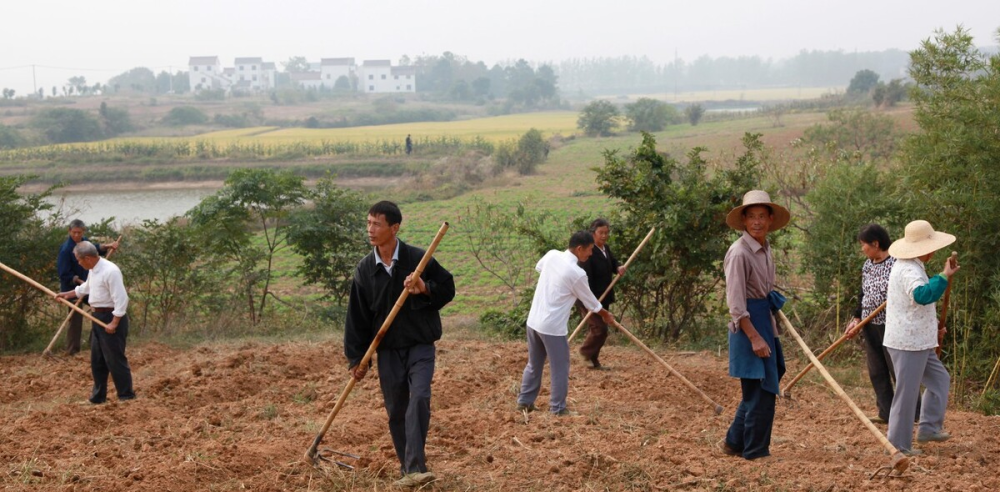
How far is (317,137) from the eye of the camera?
204 ft

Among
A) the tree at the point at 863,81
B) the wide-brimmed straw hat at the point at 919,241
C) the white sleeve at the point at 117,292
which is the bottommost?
the white sleeve at the point at 117,292

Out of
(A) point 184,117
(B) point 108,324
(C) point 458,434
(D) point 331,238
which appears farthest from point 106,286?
(A) point 184,117

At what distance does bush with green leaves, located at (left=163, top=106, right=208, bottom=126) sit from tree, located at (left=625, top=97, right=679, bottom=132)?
34757mm

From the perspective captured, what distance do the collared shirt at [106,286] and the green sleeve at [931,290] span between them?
21.2 feet

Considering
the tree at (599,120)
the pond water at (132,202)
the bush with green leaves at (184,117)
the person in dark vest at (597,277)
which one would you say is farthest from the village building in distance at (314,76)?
the person in dark vest at (597,277)

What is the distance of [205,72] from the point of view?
495 ft

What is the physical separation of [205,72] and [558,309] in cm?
15440

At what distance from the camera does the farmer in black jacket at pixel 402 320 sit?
17.9 feet

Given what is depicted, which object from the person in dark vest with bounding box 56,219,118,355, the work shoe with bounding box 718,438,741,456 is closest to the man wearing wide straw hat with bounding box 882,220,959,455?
the work shoe with bounding box 718,438,741,456

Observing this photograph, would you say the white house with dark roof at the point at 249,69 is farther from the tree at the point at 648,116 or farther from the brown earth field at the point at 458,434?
the brown earth field at the point at 458,434

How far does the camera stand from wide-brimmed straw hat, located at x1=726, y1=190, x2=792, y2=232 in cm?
555

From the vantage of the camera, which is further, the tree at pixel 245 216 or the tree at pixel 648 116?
the tree at pixel 648 116

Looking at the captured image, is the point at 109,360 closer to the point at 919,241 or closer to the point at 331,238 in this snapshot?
the point at 331,238

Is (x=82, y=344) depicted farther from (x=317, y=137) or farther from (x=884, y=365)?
(x=317, y=137)
